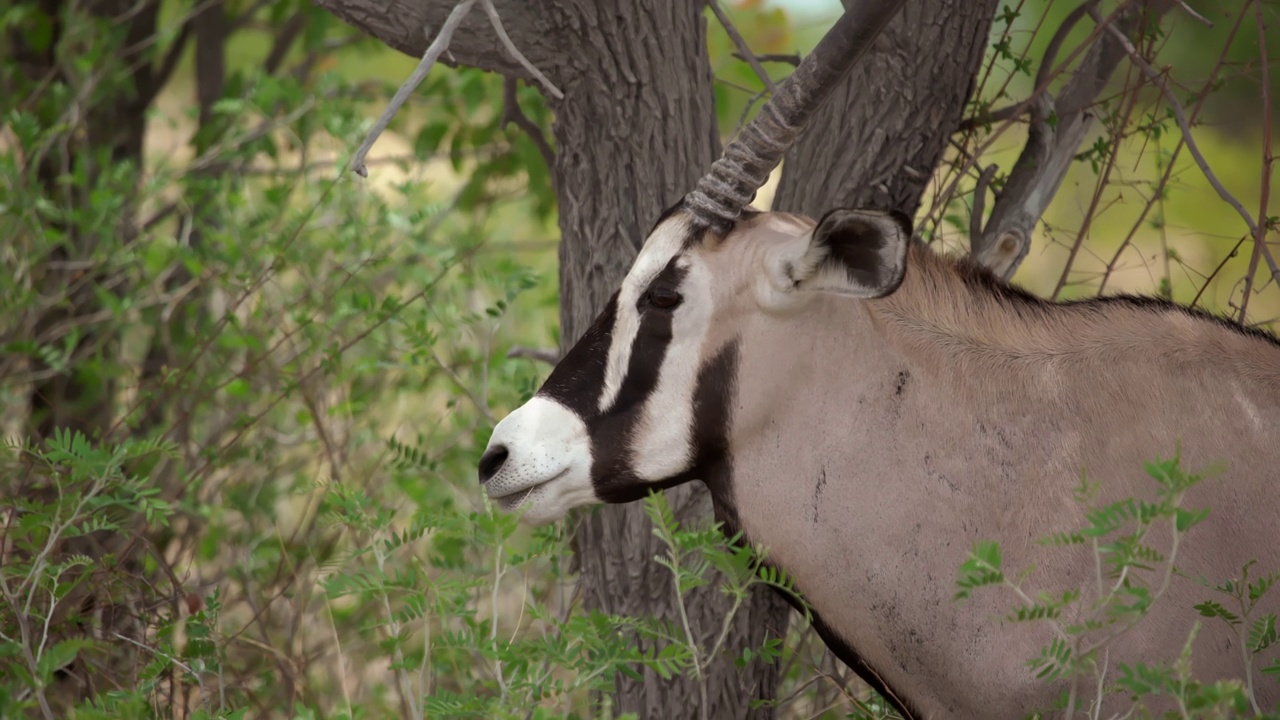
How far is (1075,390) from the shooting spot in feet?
8.64

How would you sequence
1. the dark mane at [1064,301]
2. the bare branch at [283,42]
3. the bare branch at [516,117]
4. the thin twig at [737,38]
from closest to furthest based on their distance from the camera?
the dark mane at [1064,301], the thin twig at [737,38], the bare branch at [516,117], the bare branch at [283,42]

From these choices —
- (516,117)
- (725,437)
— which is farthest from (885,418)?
(516,117)

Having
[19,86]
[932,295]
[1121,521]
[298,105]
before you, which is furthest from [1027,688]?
[19,86]

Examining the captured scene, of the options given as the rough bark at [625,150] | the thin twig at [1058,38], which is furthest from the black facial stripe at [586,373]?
the thin twig at [1058,38]

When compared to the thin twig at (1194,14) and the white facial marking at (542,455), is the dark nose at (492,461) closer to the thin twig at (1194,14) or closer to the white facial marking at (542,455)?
the white facial marking at (542,455)

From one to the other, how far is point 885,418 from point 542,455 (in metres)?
0.75

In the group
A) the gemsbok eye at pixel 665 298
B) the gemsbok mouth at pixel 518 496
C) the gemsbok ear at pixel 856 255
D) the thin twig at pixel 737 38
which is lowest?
the gemsbok mouth at pixel 518 496

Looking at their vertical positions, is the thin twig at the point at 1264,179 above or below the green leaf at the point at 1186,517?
above

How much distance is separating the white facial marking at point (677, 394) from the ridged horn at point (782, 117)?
0.19 m

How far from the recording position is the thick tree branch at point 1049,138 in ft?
11.8

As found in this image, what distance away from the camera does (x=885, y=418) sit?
8.65ft

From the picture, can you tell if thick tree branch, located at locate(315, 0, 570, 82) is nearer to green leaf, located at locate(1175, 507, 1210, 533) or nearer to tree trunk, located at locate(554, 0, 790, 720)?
tree trunk, located at locate(554, 0, 790, 720)

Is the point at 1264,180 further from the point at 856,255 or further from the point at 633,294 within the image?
the point at 633,294

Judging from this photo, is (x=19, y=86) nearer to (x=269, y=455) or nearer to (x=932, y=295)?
(x=269, y=455)
